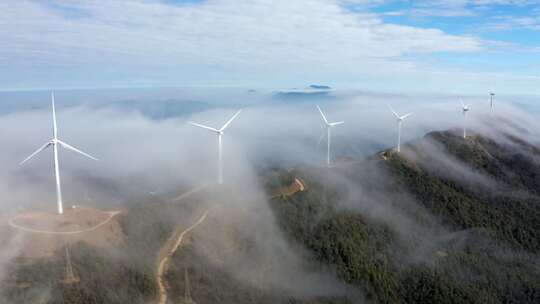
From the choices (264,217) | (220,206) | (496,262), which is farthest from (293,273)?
(496,262)

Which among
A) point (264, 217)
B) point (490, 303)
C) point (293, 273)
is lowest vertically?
point (490, 303)

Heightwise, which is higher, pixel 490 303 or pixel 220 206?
pixel 220 206

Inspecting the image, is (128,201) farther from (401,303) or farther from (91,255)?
(401,303)

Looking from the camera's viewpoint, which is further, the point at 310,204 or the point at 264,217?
the point at 310,204

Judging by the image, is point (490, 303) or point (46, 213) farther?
point (490, 303)

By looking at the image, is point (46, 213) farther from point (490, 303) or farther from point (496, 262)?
point (496, 262)

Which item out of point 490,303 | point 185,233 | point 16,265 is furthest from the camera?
point 490,303

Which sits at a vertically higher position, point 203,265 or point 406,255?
point 203,265

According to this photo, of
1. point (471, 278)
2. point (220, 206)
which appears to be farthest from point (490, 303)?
point (220, 206)

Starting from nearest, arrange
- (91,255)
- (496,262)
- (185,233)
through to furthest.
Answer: (91,255) < (185,233) < (496,262)
